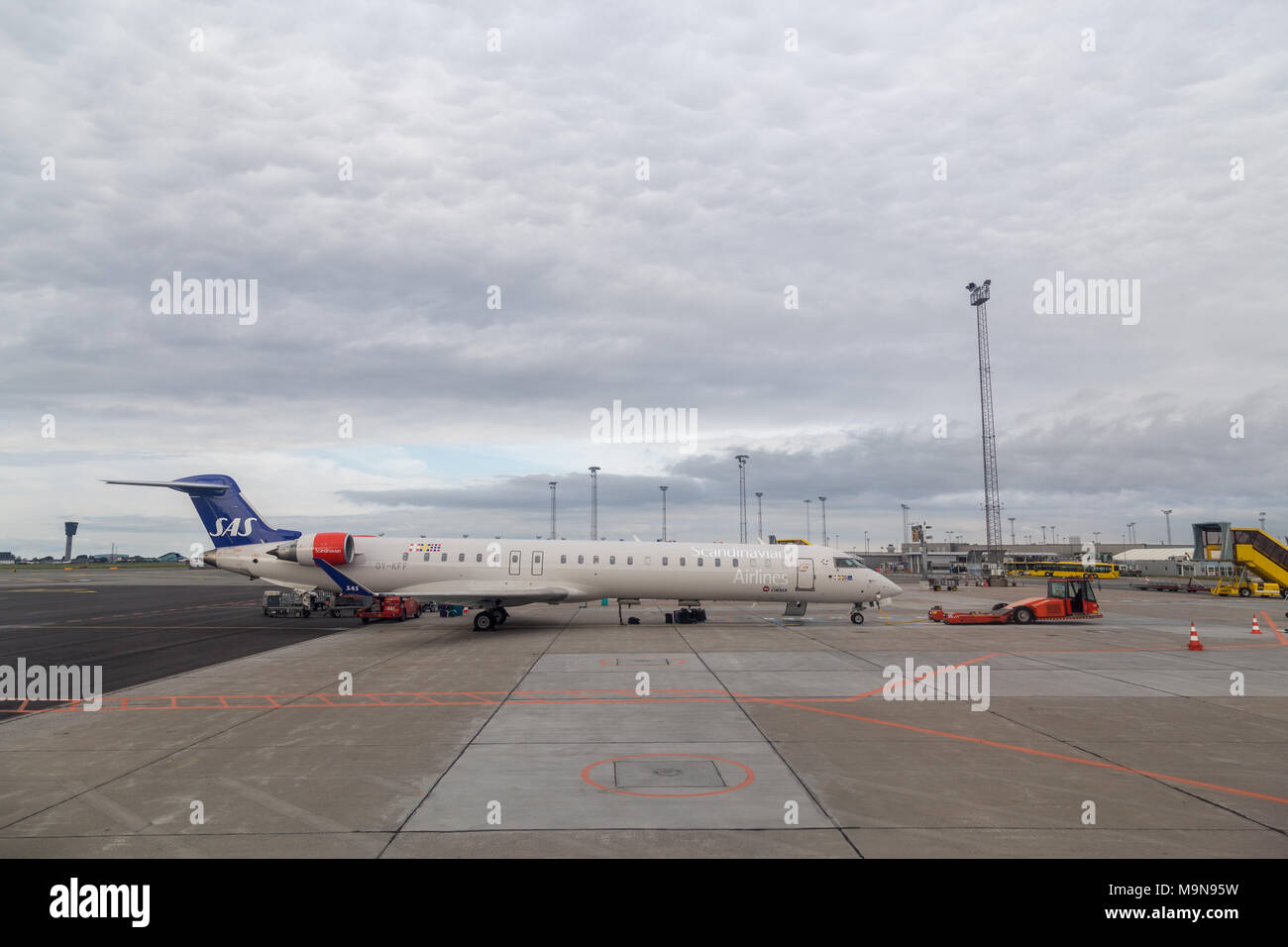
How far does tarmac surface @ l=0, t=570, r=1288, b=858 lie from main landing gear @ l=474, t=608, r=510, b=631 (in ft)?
17.6

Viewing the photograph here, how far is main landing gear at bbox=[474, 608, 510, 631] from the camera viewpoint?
27.3 metres

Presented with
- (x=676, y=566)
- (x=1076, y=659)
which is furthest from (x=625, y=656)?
(x=1076, y=659)

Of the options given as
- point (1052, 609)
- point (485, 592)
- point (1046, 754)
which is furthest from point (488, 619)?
point (1052, 609)

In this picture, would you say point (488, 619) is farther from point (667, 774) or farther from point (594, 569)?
point (667, 774)

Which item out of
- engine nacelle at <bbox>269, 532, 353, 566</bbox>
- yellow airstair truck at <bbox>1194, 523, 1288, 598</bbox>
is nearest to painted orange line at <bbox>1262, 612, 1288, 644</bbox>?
yellow airstair truck at <bbox>1194, 523, 1288, 598</bbox>

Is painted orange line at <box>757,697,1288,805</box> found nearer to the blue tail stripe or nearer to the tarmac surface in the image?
the tarmac surface

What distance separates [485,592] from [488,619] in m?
1.66

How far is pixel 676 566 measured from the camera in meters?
28.9

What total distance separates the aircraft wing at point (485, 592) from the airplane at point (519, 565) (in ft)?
0.35

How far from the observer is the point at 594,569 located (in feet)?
94.2

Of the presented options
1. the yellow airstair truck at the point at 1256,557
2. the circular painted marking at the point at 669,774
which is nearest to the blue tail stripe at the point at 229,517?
the circular painted marking at the point at 669,774

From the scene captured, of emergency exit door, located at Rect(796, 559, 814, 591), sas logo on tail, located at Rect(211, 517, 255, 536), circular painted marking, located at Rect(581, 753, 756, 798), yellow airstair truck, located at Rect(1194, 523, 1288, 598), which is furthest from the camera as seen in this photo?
yellow airstair truck, located at Rect(1194, 523, 1288, 598)
